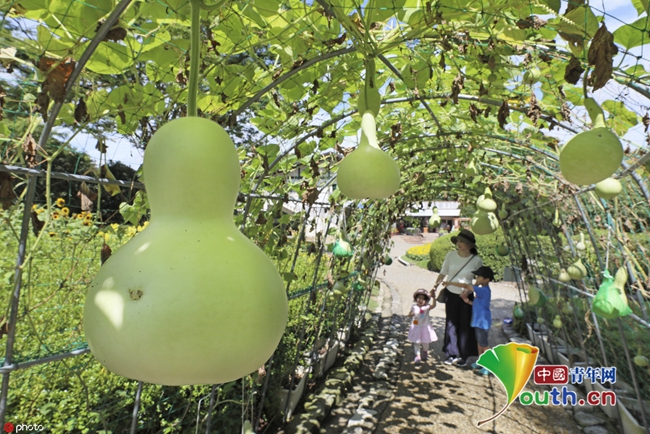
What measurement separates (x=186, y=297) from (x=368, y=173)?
50 centimetres

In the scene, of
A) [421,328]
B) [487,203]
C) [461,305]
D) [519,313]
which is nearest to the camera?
[487,203]

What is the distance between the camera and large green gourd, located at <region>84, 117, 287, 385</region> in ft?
1.65

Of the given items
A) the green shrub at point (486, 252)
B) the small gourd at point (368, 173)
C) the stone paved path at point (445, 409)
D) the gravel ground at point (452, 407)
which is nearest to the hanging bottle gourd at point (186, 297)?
the small gourd at point (368, 173)

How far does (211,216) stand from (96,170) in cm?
103

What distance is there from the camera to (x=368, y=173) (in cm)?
87

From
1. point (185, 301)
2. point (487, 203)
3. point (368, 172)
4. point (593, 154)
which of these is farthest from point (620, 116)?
point (185, 301)

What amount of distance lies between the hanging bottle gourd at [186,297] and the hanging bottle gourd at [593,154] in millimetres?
862

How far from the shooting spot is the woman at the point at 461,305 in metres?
5.11

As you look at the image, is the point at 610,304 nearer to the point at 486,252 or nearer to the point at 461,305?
the point at 461,305

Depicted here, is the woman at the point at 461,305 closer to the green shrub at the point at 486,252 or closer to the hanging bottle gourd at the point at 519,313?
the hanging bottle gourd at the point at 519,313

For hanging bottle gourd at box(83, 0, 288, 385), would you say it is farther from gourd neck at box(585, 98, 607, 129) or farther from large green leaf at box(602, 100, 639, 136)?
large green leaf at box(602, 100, 639, 136)

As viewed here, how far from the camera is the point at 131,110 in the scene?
5.05 feet

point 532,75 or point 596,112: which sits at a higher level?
point 532,75

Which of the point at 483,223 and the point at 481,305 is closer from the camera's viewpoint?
the point at 483,223
